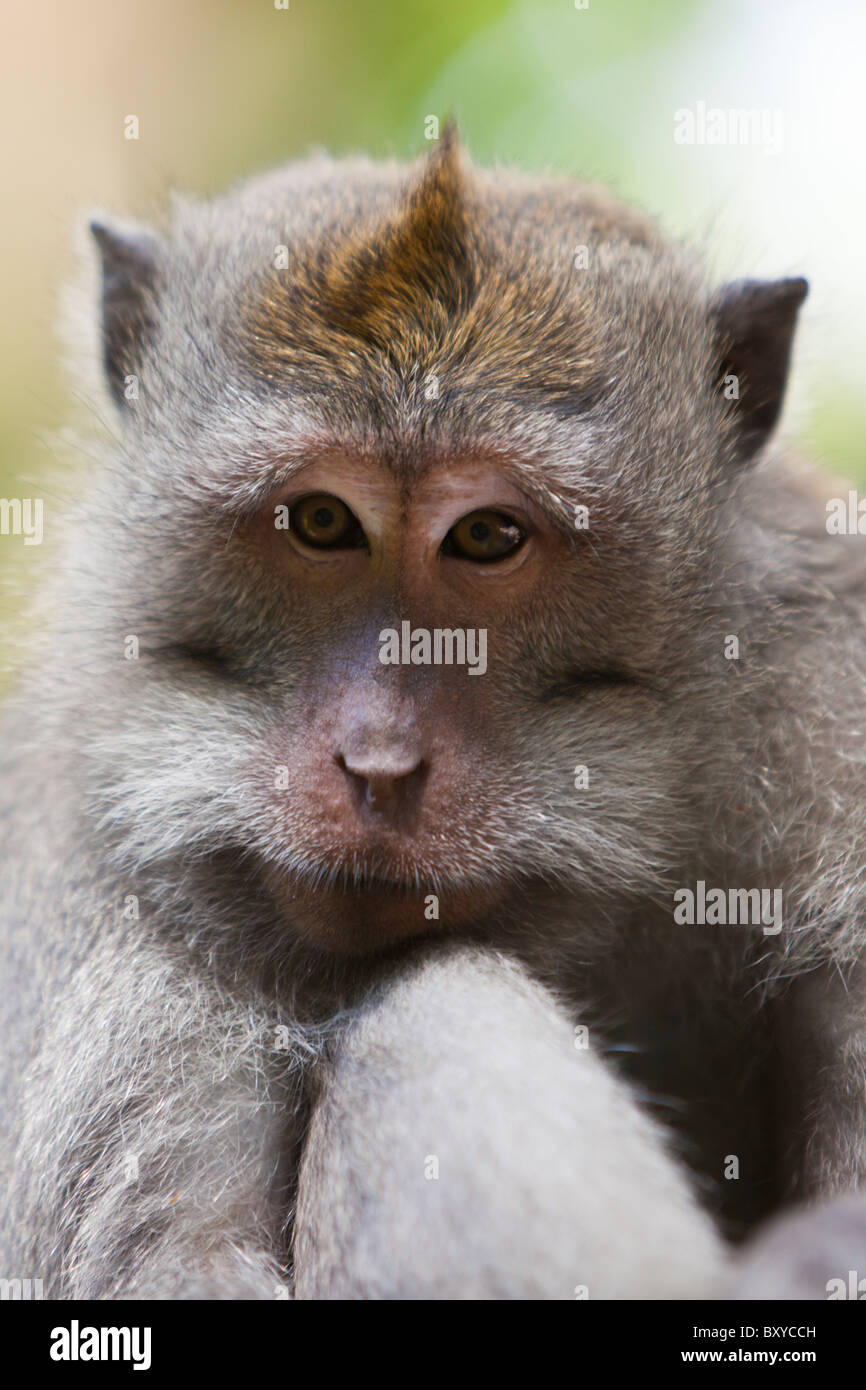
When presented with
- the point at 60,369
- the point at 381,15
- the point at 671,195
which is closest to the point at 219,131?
the point at 381,15

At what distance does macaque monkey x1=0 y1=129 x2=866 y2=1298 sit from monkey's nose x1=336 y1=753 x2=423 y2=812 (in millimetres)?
10

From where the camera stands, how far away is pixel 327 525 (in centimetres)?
273

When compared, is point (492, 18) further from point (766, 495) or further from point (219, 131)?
point (766, 495)

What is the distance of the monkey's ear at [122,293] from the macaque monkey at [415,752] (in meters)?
0.10

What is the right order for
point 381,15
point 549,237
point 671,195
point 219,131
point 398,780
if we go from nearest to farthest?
point 398,780 < point 549,237 < point 671,195 < point 381,15 < point 219,131

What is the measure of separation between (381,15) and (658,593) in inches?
209

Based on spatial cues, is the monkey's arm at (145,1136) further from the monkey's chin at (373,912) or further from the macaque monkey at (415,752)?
the monkey's chin at (373,912)

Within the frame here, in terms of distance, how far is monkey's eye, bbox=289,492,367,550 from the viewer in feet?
8.94

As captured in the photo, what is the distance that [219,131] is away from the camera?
7.21 meters

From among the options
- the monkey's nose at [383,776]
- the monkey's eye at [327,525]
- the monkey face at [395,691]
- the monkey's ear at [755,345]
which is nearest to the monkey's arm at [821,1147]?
the monkey face at [395,691]

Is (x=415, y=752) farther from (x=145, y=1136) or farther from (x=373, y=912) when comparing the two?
(x=145, y=1136)

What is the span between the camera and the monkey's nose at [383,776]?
2.45 metres

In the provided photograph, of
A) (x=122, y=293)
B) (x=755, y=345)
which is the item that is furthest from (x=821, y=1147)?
(x=122, y=293)

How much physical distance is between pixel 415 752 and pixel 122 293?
4.84 feet
